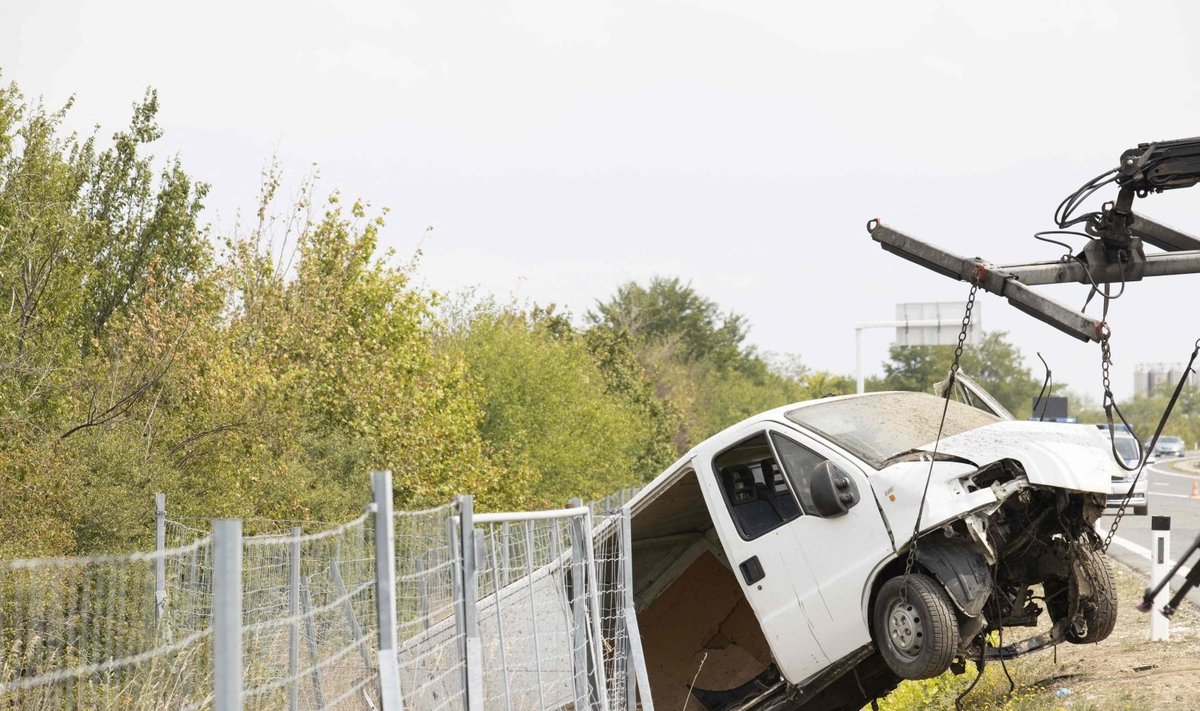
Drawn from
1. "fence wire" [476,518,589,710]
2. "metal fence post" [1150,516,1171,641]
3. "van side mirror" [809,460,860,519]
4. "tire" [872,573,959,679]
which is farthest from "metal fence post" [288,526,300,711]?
"metal fence post" [1150,516,1171,641]

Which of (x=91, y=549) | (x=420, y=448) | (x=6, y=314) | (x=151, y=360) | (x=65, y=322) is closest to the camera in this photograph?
(x=91, y=549)

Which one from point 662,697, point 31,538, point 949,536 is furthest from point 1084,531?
point 31,538

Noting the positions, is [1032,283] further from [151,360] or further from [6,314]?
[151,360]

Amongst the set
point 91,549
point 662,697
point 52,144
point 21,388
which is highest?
point 52,144

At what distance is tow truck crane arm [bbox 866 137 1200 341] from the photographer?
788 centimetres

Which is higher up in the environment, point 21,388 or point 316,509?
point 21,388

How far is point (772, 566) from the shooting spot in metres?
9.59

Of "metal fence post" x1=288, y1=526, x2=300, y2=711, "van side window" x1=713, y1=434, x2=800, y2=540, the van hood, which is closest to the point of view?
"metal fence post" x1=288, y1=526, x2=300, y2=711

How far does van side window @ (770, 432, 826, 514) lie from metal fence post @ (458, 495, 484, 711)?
11.4 feet

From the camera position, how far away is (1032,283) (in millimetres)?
8609

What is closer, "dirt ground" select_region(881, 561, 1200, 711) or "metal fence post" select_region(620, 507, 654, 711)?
"metal fence post" select_region(620, 507, 654, 711)

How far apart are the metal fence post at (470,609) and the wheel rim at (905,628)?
3.40 m

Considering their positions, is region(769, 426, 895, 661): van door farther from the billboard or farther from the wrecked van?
the billboard

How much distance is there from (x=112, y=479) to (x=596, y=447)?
2297 centimetres
